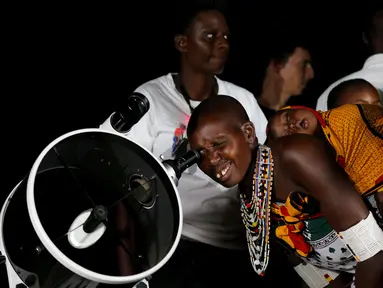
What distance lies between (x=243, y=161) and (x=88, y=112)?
706 millimetres

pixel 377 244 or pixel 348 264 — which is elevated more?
pixel 377 244

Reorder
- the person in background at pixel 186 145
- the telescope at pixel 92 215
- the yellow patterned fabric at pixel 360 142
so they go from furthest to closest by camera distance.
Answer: the person in background at pixel 186 145 → the yellow patterned fabric at pixel 360 142 → the telescope at pixel 92 215

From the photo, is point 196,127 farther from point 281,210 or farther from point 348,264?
point 348,264

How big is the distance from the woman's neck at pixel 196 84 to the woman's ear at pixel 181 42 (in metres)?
0.08

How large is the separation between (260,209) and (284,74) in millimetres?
1085

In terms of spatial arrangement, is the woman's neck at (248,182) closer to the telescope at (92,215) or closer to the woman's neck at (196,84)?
the telescope at (92,215)

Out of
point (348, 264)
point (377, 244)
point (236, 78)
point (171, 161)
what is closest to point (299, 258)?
point (348, 264)

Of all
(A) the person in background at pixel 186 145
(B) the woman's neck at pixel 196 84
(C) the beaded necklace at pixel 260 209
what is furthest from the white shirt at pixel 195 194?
(C) the beaded necklace at pixel 260 209

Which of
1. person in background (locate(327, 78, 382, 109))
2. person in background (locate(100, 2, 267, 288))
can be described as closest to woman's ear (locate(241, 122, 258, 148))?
person in background (locate(100, 2, 267, 288))

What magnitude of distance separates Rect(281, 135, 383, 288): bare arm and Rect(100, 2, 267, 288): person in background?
42 centimetres

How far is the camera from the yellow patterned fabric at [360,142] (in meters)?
1.12

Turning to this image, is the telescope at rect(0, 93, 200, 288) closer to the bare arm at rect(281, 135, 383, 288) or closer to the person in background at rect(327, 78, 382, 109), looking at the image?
the bare arm at rect(281, 135, 383, 288)

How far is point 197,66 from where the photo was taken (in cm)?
160

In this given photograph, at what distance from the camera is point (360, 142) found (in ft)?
3.82
